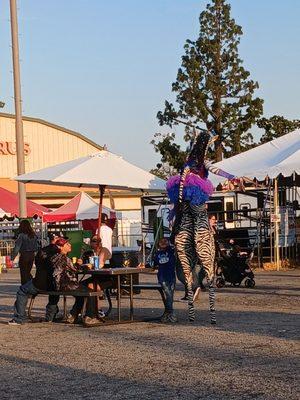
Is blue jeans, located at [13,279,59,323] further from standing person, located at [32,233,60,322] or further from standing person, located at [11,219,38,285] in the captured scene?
standing person, located at [11,219,38,285]

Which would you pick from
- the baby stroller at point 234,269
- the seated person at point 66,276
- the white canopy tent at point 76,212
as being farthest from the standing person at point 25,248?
the white canopy tent at point 76,212

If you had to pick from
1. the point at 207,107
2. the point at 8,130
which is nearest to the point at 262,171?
the point at 207,107

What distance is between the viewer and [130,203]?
186ft

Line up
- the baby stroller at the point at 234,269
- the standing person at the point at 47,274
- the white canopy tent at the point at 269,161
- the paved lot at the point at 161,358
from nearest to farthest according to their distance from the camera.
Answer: the paved lot at the point at 161,358
the standing person at the point at 47,274
the baby stroller at the point at 234,269
the white canopy tent at the point at 269,161

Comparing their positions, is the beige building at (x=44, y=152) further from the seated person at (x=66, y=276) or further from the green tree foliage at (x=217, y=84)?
the seated person at (x=66, y=276)

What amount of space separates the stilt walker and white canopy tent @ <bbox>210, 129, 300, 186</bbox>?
9.06m

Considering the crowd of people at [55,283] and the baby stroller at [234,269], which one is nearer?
the crowd of people at [55,283]

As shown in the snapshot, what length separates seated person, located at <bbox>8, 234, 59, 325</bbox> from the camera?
1293 cm

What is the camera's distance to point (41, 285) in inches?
515

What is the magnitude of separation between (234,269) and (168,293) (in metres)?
5.82

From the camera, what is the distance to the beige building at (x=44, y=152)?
5184cm

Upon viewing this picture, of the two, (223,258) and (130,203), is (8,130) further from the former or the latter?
(223,258)

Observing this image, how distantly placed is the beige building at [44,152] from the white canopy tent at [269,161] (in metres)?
27.2

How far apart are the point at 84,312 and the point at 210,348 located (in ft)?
10.8
